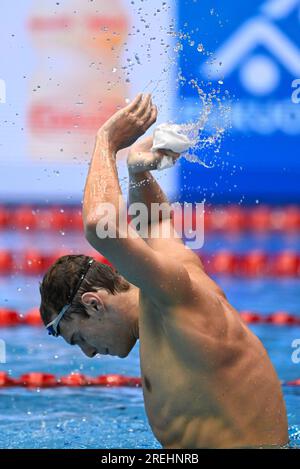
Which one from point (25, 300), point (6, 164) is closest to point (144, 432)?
point (25, 300)

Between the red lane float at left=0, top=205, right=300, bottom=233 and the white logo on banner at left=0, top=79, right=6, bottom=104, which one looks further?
the red lane float at left=0, top=205, right=300, bottom=233

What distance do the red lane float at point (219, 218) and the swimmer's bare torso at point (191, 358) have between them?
14.5ft

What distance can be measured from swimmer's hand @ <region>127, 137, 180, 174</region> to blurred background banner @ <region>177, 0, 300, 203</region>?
3.90 meters

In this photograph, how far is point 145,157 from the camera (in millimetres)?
2180

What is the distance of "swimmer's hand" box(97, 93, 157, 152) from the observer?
2027 mm

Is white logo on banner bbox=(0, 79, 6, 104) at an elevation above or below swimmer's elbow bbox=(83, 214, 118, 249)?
below

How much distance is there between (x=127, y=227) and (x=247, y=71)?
181 inches

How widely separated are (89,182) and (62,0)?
4.49m

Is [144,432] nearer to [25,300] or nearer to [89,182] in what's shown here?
[89,182]

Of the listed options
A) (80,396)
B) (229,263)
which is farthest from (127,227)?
(229,263)

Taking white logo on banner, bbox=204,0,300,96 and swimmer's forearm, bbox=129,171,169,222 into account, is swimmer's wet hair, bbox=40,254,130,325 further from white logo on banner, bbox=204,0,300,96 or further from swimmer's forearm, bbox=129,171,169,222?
white logo on banner, bbox=204,0,300,96
